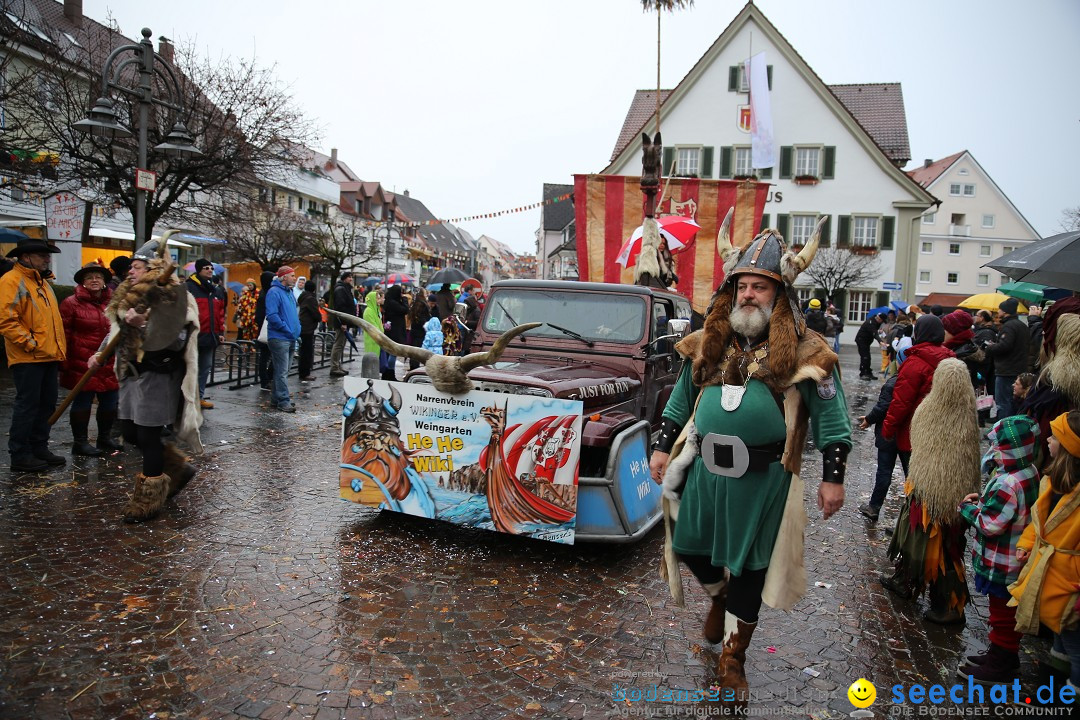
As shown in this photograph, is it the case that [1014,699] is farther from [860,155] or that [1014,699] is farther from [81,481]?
[860,155]

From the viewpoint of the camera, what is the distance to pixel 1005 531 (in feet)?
10.9

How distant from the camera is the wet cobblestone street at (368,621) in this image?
9.93ft

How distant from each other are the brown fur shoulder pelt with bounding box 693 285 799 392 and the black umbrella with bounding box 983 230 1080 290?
2.16 meters

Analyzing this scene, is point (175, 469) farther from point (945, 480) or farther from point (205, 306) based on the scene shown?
point (945, 480)

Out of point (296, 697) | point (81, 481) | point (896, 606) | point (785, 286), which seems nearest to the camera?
point (296, 697)

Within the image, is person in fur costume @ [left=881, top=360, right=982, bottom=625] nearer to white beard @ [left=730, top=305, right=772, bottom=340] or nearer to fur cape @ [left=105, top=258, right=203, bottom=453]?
white beard @ [left=730, top=305, right=772, bottom=340]

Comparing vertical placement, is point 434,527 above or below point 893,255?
below

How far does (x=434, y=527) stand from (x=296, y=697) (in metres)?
2.32

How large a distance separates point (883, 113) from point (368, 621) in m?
40.0

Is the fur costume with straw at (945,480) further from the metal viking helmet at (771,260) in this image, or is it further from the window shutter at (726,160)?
the window shutter at (726,160)

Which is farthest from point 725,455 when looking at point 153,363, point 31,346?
point 31,346

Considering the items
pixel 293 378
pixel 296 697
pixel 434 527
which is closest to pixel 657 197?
pixel 293 378

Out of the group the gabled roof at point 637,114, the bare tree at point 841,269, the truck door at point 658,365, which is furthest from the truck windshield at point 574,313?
the gabled roof at point 637,114

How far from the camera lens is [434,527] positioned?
17.3ft
